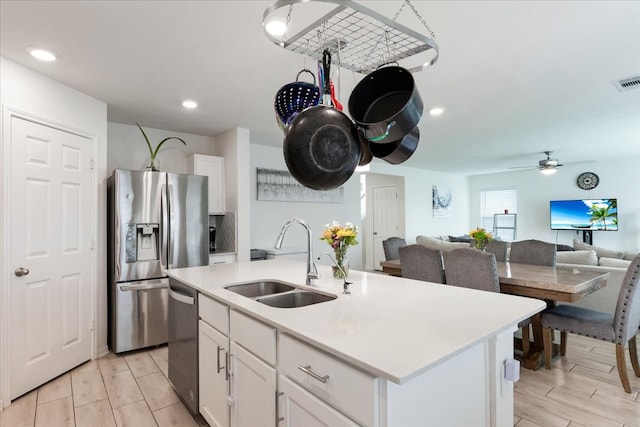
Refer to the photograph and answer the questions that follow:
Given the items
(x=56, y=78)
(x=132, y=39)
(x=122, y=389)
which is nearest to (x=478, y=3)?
(x=132, y=39)

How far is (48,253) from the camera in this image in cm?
273

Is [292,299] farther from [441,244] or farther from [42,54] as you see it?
[441,244]

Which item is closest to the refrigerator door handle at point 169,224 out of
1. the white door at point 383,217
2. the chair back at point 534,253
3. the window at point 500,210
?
the chair back at point 534,253

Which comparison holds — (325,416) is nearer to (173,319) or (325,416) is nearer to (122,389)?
(173,319)

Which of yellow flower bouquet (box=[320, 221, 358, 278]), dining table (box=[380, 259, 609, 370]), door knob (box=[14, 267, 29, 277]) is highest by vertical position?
yellow flower bouquet (box=[320, 221, 358, 278])

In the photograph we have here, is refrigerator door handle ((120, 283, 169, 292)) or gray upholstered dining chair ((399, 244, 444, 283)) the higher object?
gray upholstered dining chair ((399, 244, 444, 283))

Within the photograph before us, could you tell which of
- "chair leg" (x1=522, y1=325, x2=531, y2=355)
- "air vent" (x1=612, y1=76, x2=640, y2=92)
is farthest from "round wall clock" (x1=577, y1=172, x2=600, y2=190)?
"chair leg" (x1=522, y1=325, x2=531, y2=355)

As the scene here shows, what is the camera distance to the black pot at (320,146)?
1.40 metres

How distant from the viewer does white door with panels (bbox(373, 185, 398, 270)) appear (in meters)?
7.77

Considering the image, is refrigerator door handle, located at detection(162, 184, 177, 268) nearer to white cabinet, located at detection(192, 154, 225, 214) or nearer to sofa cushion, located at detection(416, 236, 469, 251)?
white cabinet, located at detection(192, 154, 225, 214)

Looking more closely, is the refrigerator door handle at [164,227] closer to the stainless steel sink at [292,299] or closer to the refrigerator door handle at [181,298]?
the refrigerator door handle at [181,298]

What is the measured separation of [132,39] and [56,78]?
1.11 m

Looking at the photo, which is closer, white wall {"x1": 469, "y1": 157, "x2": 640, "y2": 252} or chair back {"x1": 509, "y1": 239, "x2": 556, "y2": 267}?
chair back {"x1": 509, "y1": 239, "x2": 556, "y2": 267}

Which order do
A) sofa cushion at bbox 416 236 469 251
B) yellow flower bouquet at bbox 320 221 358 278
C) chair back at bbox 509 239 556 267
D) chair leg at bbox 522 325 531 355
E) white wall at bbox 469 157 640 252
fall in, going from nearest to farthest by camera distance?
yellow flower bouquet at bbox 320 221 358 278, chair leg at bbox 522 325 531 355, chair back at bbox 509 239 556 267, sofa cushion at bbox 416 236 469 251, white wall at bbox 469 157 640 252
